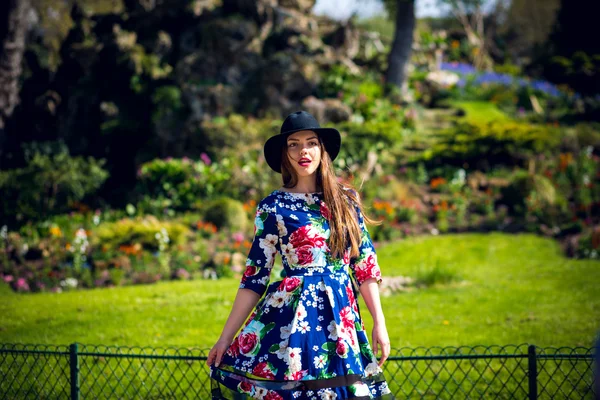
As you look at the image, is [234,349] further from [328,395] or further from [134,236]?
[134,236]

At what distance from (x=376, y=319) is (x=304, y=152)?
2.86 ft

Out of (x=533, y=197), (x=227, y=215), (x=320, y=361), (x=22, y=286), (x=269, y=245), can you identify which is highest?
(x=269, y=245)

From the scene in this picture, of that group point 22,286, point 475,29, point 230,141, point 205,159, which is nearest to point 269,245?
point 22,286

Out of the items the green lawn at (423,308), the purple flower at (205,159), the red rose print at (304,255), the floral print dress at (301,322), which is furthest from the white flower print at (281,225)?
the purple flower at (205,159)

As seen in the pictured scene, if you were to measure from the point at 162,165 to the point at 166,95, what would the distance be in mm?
2198

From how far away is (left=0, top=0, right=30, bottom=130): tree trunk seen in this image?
12.7 m

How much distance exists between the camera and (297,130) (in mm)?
2934

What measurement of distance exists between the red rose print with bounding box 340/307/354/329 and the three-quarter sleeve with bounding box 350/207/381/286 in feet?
0.61

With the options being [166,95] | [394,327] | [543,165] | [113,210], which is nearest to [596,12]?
[543,165]

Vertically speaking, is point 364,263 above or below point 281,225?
below

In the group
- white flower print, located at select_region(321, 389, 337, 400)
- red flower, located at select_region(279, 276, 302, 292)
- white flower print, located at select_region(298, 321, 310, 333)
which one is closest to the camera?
white flower print, located at select_region(321, 389, 337, 400)

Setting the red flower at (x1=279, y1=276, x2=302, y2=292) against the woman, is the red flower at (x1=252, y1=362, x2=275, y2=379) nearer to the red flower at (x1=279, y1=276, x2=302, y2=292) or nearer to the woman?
the woman

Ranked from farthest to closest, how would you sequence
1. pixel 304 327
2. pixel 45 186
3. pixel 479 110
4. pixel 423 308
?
pixel 479 110, pixel 45 186, pixel 423 308, pixel 304 327

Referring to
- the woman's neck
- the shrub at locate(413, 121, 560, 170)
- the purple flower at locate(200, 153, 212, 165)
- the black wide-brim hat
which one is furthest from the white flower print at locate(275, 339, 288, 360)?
the shrub at locate(413, 121, 560, 170)
